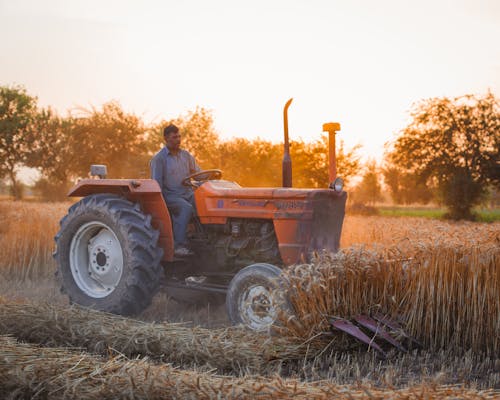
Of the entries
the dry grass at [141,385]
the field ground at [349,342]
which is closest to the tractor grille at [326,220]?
the field ground at [349,342]

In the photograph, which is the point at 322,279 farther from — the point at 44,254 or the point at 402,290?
the point at 44,254

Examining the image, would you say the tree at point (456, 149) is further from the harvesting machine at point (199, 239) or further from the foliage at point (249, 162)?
the harvesting machine at point (199, 239)

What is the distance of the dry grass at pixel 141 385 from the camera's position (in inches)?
105

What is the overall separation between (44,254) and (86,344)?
503 centimetres

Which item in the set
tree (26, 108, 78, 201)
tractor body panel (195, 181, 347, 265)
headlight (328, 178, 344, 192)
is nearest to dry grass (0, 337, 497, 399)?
tractor body panel (195, 181, 347, 265)

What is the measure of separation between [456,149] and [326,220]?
26.5m

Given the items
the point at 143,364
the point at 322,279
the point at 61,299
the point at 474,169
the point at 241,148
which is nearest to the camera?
the point at 143,364

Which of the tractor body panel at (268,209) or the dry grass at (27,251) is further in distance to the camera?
the dry grass at (27,251)

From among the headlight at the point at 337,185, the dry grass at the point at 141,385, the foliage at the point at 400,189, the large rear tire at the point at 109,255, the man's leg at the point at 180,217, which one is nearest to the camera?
the dry grass at the point at 141,385

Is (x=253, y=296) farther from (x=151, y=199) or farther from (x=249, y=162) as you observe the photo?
(x=249, y=162)

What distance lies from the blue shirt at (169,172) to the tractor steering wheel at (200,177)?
2.5 inches

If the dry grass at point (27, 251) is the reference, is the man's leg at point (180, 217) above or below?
above

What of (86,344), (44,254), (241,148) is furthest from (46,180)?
(86,344)

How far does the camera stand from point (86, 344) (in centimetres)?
445
